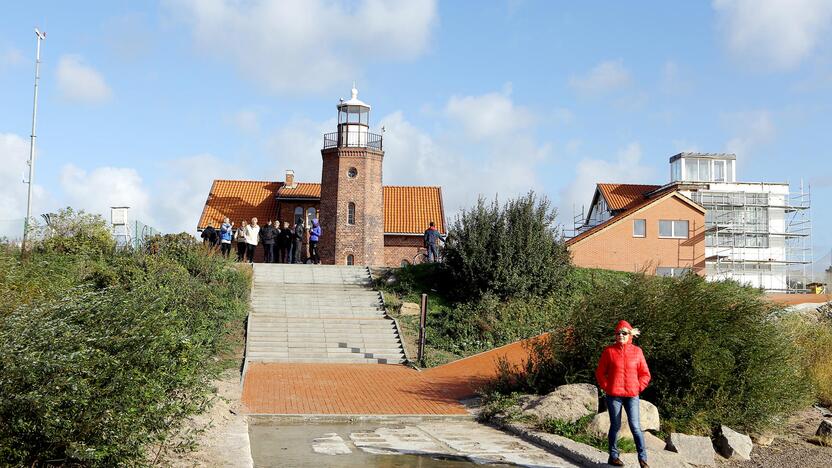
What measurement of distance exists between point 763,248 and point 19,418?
54.3 metres

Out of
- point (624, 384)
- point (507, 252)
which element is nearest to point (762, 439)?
point (624, 384)

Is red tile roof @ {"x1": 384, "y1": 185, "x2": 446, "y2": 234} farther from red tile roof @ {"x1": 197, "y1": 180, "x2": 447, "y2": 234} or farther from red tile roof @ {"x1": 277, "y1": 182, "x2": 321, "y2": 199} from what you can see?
Result: red tile roof @ {"x1": 277, "y1": 182, "x2": 321, "y2": 199}

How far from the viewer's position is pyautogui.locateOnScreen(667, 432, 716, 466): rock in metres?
9.88

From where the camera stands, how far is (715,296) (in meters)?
12.0

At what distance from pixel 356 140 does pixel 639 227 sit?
1510 centimetres

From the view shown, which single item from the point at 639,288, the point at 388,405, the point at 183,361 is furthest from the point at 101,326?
the point at 639,288

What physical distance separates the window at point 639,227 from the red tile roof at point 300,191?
59.0 feet

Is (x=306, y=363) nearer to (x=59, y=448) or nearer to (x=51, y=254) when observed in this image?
(x=51, y=254)

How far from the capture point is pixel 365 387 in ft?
51.6

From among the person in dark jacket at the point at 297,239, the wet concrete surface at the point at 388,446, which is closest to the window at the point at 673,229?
the person in dark jacket at the point at 297,239

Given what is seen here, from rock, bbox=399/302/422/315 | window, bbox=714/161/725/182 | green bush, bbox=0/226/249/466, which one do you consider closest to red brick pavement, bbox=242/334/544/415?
rock, bbox=399/302/422/315

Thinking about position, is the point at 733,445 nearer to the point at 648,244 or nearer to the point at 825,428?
the point at 825,428

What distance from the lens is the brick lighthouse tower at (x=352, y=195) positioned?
1576 inches

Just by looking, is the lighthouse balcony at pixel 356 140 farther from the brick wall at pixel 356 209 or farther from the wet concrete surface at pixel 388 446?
the wet concrete surface at pixel 388 446
